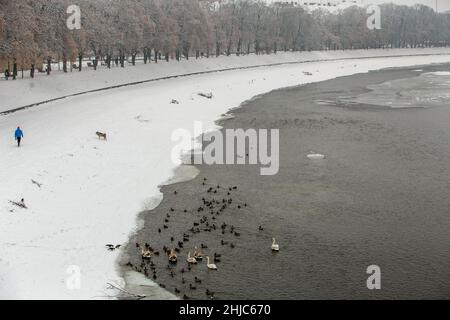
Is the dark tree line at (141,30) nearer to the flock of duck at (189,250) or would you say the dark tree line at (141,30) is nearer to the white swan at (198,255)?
the flock of duck at (189,250)

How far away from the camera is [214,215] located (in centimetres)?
3116

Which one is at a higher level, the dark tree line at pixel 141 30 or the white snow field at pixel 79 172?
the dark tree line at pixel 141 30

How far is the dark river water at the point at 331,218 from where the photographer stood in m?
23.0

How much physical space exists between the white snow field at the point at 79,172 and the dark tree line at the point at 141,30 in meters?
5.15

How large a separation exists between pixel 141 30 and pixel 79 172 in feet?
221

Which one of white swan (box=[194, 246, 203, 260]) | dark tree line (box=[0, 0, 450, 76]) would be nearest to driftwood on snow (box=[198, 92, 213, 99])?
dark tree line (box=[0, 0, 450, 76])

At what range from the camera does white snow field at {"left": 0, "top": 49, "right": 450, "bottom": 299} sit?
2405 cm

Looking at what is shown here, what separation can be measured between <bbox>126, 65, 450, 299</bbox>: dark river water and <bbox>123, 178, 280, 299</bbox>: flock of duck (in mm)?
185

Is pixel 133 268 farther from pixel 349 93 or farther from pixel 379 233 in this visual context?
pixel 349 93

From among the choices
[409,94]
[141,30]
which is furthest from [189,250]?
[141,30]

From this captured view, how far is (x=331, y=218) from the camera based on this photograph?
30531mm

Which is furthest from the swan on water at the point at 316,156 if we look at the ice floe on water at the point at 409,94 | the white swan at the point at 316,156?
the ice floe on water at the point at 409,94

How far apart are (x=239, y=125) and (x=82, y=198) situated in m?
29.0

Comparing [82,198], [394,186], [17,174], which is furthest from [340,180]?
[17,174]
